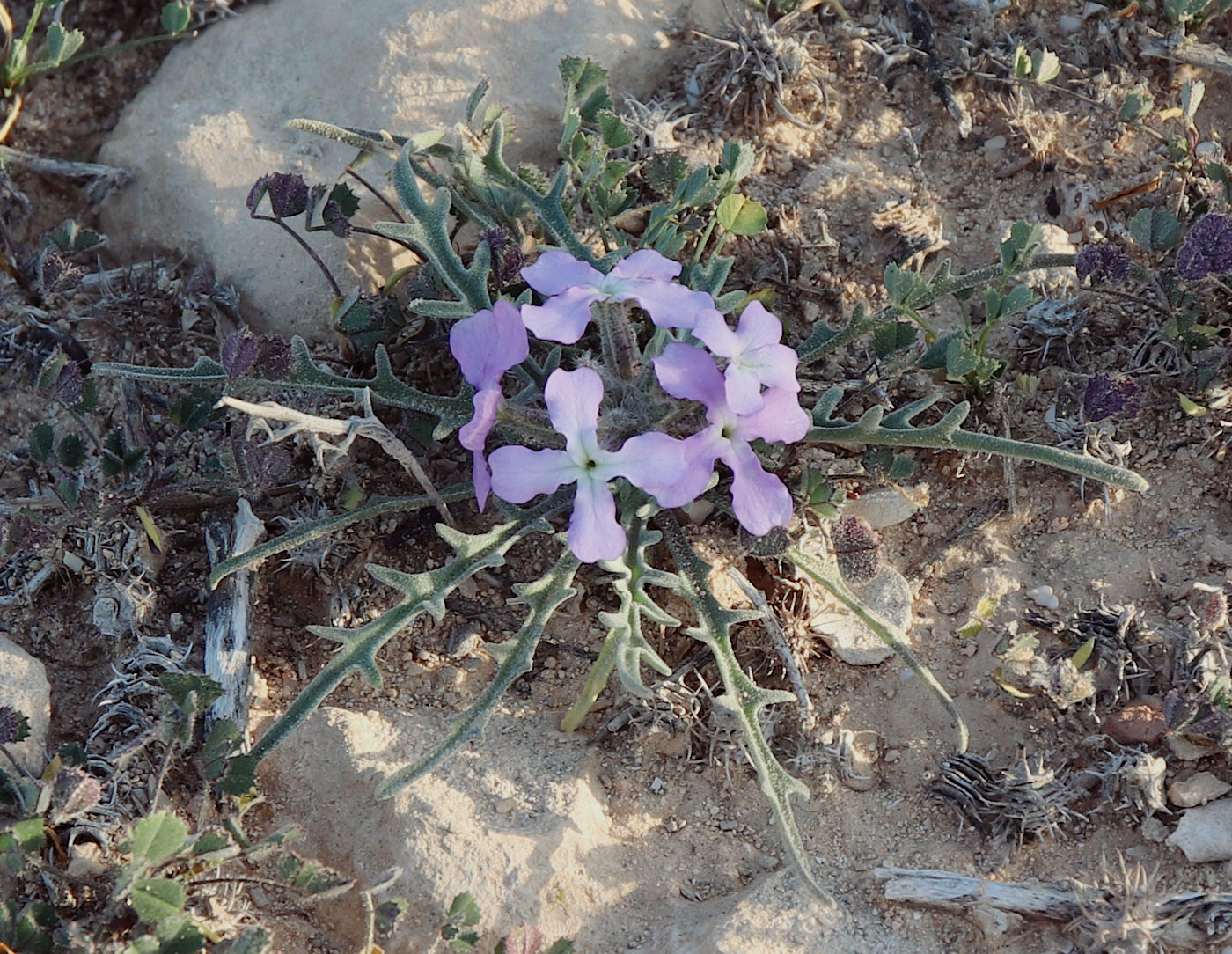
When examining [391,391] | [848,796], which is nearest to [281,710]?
[391,391]

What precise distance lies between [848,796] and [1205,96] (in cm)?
246

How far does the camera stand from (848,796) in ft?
8.46

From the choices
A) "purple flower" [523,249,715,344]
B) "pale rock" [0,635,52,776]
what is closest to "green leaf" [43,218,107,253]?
"pale rock" [0,635,52,776]

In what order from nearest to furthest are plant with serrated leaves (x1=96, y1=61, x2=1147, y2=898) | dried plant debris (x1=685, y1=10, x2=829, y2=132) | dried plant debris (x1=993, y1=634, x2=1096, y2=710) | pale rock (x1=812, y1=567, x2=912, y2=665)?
1. plant with serrated leaves (x1=96, y1=61, x2=1147, y2=898)
2. dried plant debris (x1=993, y1=634, x2=1096, y2=710)
3. pale rock (x1=812, y1=567, x2=912, y2=665)
4. dried plant debris (x1=685, y1=10, x2=829, y2=132)

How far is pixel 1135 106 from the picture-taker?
3232mm

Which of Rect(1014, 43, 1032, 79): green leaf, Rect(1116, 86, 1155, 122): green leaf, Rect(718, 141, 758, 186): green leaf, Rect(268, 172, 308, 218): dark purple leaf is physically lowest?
Rect(1116, 86, 1155, 122): green leaf

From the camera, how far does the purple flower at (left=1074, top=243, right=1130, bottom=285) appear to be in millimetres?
2855

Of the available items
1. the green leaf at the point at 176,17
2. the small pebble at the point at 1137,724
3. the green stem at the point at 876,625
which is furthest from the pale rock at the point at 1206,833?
the green leaf at the point at 176,17

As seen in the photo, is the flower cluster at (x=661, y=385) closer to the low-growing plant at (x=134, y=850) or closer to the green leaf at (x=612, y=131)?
the green leaf at (x=612, y=131)

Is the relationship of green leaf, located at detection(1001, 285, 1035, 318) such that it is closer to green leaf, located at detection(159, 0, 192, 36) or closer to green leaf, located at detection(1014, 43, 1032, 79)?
green leaf, located at detection(1014, 43, 1032, 79)

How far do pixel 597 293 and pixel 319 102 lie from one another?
→ 63.0 inches

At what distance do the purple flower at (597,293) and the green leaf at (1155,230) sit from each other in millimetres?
1327

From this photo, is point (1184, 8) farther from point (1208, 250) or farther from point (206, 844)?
point (206, 844)

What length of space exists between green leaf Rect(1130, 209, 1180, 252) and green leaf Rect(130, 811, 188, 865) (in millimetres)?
2657
